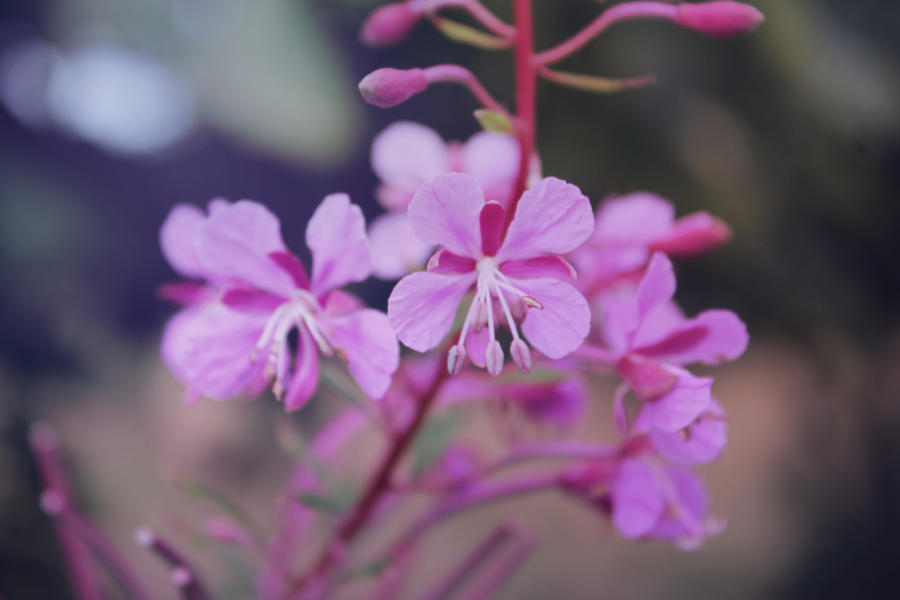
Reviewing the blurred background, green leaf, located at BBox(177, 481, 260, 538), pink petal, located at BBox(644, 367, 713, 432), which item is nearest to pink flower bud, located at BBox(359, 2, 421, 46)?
pink petal, located at BBox(644, 367, 713, 432)

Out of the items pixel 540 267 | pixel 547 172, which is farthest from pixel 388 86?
pixel 547 172

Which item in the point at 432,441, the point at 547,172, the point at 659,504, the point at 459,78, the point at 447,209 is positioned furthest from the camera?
the point at 547,172

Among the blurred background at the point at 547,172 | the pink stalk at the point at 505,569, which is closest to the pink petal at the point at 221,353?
the pink stalk at the point at 505,569

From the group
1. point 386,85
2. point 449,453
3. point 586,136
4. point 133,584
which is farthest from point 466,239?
point 586,136

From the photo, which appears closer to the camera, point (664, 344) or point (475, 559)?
A: point (664, 344)

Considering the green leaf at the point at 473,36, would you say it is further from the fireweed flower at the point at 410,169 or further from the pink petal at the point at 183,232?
the pink petal at the point at 183,232

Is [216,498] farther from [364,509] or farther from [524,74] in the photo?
[524,74]

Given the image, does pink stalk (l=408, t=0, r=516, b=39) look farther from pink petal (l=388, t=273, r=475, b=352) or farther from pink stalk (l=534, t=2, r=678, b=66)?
pink petal (l=388, t=273, r=475, b=352)
